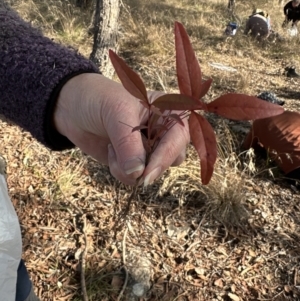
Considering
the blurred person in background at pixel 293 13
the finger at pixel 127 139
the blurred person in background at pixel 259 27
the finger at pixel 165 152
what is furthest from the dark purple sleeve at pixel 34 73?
the blurred person in background at pixel 293 13

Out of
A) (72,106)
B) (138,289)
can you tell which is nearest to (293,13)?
A: (138,289)

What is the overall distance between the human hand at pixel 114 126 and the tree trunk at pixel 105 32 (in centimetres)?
236

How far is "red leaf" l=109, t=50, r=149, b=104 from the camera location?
591 mm

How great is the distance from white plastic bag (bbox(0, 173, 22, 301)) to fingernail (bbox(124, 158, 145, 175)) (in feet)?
Result: 1.62

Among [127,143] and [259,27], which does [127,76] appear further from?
[259,27]

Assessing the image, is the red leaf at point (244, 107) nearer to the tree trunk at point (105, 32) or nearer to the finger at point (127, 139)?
the finger at point (127, 139)

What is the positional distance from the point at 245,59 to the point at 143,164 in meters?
4.29

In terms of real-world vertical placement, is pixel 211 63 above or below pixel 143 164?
below

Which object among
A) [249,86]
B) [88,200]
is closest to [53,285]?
[88,200]

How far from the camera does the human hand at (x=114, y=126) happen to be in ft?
2.40

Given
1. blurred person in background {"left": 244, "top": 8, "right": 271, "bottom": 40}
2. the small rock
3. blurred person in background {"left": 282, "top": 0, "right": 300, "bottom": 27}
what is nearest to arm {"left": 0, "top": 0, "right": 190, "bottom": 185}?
the small rock

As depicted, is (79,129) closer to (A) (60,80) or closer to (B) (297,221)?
(A) (60,80)

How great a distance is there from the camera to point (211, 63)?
4.37 meters

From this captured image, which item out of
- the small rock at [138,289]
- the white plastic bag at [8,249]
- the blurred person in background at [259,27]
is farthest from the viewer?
the blurred person in background at [259,27]
